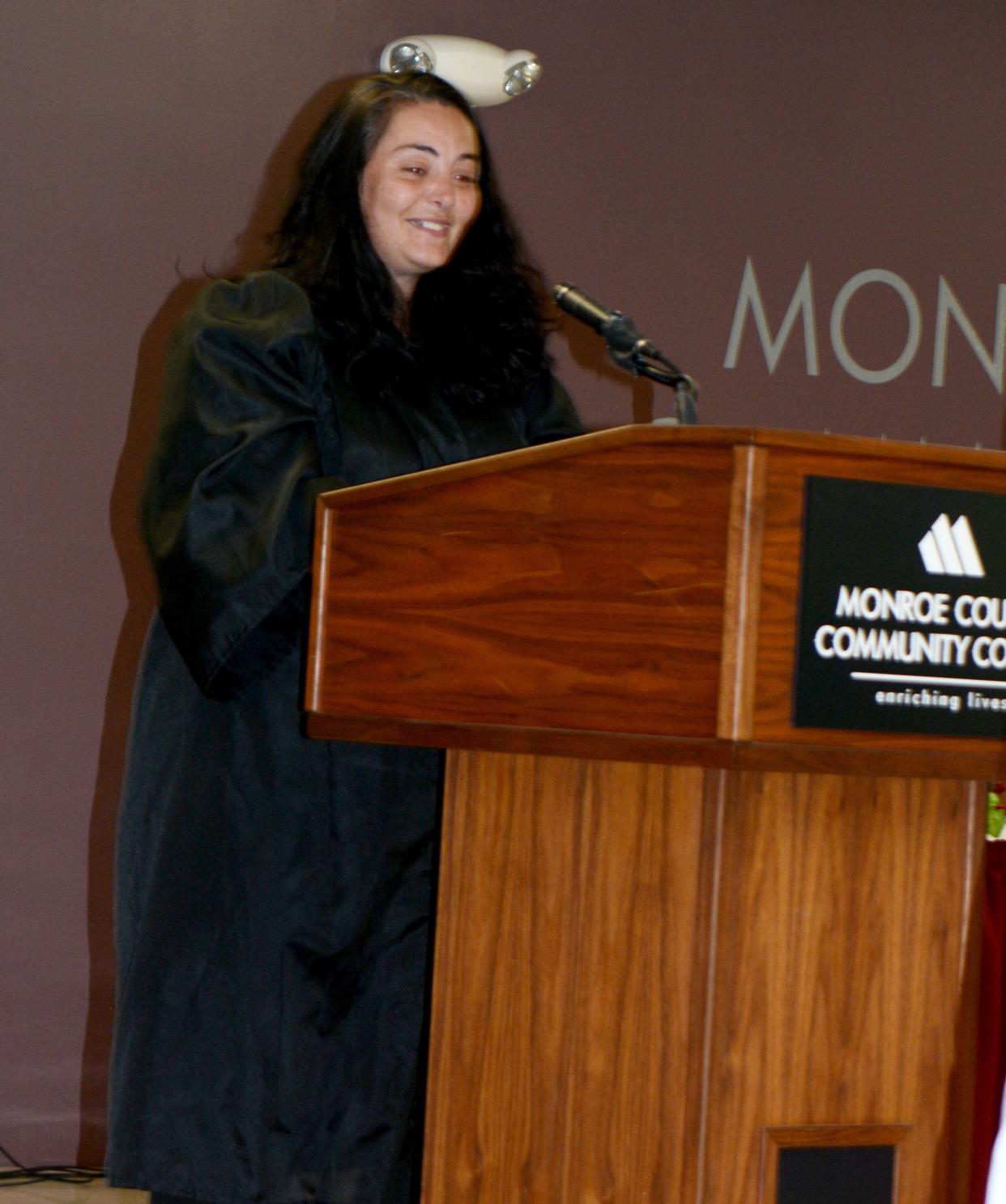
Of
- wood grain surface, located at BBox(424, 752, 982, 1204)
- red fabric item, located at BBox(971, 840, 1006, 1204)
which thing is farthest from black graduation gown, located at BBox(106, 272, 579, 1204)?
red fabric item, located at BBox(971, 840, 1006, 1204)

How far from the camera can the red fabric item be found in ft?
5.82

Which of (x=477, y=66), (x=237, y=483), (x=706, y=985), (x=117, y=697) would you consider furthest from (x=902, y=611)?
(x=477, y=66)

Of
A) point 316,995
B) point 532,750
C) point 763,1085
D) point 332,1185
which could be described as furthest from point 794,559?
point 332,1185

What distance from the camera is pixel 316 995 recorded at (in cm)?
176

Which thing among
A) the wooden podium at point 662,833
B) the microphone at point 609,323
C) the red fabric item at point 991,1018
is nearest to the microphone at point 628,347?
the microphone at point 609,323

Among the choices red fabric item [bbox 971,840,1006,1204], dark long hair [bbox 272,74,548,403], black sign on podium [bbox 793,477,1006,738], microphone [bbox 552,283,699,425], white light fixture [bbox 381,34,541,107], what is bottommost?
red fabric item [bbox 971,840,1006,1204]

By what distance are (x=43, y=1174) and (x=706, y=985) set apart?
238cm

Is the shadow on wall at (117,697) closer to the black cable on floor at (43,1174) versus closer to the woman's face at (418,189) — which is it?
the black cable on floor at (43,1174)

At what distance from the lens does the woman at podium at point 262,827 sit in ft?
5.54

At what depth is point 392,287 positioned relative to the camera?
6.54 feet

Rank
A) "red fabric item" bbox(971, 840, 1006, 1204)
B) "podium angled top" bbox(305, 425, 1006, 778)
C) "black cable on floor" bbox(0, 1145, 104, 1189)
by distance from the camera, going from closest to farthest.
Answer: "podium angled top" bbox(305, 425, 1006, 778) → "red fabric item" bbox(971, 840, 1006, 1204) → "black cable on floor" bbox(0, 1145, 104, 1189)

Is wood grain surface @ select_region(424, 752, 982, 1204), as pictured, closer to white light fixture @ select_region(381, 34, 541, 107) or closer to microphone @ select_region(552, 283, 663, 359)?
microphone @ select_region(552, 283, 663, 359)

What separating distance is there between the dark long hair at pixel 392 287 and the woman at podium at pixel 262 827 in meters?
0.01

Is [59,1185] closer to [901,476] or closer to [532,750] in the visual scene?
[532,750]
